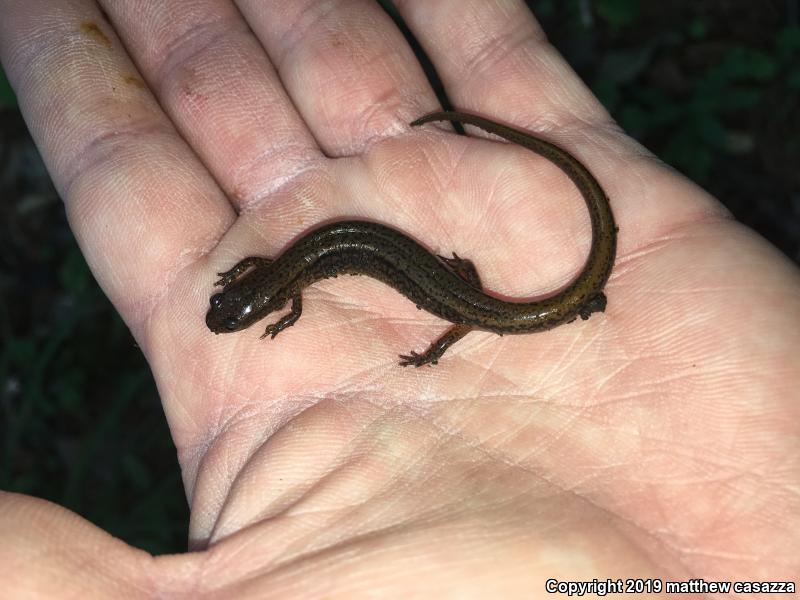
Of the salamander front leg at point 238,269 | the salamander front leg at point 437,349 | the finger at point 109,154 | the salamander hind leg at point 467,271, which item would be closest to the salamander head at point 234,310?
the salamander front leg at point 238,269

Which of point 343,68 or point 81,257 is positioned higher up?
point 343,68

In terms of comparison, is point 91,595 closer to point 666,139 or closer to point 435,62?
point 435,62

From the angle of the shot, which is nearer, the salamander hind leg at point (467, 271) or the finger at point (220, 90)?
the salamander hind leg at point (467, 271)

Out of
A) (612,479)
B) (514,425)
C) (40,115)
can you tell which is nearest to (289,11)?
(40,115)

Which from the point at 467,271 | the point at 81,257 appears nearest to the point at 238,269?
the point at 467,271

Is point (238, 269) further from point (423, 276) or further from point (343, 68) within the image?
point (343, 68)

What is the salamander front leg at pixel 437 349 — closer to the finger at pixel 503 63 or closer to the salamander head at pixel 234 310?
the salamander head at pixel 234 310

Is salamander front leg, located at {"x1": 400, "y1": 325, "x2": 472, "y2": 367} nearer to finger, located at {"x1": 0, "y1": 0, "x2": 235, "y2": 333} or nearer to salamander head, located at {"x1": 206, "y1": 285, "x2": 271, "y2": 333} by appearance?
salamander head, located at {"x1": 206, "y1": 285, "x2": 271, "y2": 333}
